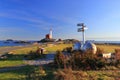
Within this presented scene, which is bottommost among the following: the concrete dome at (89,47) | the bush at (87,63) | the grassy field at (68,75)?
the grassy field at (68,75)

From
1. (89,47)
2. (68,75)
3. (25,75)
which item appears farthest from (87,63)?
(89,47)

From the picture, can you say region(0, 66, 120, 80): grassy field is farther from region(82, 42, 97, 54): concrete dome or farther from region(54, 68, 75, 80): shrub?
region(82, 42, 97, 54): concrete dome

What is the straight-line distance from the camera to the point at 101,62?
65.3 ft

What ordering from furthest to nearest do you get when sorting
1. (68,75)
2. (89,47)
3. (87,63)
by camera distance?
(89,47) → (87,63) → (68,75)

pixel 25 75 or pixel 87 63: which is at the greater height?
pixel 87 63

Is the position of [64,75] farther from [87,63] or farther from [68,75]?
[87,63]

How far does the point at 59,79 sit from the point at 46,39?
74133 mm

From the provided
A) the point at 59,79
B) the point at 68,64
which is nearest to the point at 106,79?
the point at 59,79

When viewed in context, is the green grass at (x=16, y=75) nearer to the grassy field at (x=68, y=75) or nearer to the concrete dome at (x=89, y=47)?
the grassy field at (x=68, y=75)

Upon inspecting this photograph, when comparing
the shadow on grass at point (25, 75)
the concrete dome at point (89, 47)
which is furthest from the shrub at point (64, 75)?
the concrete dome at point (89, 47)

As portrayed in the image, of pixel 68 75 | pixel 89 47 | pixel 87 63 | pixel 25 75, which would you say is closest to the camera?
pixel 68 75

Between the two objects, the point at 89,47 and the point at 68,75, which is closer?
the point at 68,75

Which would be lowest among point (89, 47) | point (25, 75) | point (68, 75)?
point (25, 75)

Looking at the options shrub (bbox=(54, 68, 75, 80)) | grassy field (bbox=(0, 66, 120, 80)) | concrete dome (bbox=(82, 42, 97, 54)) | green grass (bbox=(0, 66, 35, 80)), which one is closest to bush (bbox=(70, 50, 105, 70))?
grassy field (bbox=(0, 66, 120, 80))
